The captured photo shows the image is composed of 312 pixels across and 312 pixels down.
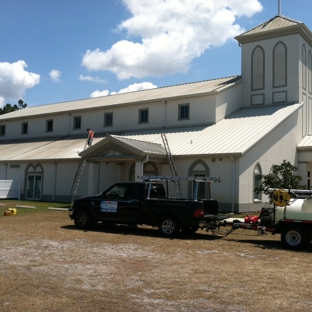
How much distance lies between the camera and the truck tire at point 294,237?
11.6m

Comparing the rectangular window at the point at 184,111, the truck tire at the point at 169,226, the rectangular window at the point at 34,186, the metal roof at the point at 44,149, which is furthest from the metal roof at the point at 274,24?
the truck tire at the point at 169,226

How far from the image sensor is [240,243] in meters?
12.8

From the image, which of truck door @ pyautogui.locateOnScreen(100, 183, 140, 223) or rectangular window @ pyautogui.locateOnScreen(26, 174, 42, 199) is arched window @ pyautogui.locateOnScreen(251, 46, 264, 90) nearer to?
rectangular window @ pyautogui.locateOnScreen(26, 174, 42, 199)

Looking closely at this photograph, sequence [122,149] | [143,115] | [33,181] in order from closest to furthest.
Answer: [122,149]
[33,181]
[143,115]

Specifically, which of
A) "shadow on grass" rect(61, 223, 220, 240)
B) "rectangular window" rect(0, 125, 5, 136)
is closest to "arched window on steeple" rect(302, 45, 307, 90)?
"shadow on grass" rect(61, 223, 220, 240)

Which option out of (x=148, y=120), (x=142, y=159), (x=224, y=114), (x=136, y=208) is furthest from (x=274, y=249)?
(x=148, y=120)

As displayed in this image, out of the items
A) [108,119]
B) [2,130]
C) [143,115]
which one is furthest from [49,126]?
[143,115]

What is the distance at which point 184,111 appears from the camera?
1177 inches

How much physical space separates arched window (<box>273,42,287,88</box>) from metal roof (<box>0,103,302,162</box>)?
2.05m

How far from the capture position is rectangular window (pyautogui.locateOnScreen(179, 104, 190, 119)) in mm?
29681

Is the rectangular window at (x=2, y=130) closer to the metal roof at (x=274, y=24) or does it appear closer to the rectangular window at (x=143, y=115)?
the rectangular window at (x=143, y=115)

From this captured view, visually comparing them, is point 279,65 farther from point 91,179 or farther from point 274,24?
point 91,179

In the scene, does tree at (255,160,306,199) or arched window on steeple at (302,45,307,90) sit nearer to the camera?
tree at (255,160,306,199)

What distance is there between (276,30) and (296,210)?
2219 cm
